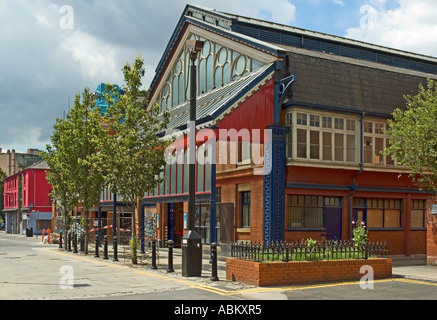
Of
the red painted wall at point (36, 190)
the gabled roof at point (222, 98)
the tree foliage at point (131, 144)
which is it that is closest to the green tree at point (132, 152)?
the tree foliage at point (131, 144)

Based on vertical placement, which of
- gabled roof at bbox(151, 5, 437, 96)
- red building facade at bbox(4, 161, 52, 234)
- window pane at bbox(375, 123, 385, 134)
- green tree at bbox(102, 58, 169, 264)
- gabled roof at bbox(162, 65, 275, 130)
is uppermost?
gabled roof at bbox(151, 5, 437, 96)

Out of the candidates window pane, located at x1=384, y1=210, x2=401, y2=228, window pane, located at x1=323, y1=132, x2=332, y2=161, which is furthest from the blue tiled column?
window pane, located at x1=384, y1=210, x2=401, y2=228

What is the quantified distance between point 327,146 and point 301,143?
61.5 inches

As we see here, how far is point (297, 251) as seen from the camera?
1612cm

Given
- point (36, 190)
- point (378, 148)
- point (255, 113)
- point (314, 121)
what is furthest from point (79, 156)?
point (36, 190)

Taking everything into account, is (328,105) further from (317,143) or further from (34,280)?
(34,280)

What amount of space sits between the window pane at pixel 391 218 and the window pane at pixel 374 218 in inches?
13.9

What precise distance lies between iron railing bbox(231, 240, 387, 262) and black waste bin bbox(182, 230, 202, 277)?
1290mm

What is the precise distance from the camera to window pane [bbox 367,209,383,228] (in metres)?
27.2

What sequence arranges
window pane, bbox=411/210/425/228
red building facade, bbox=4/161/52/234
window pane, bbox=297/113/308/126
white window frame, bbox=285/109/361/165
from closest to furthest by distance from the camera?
white window frame, bbox=285/109/361/165, window pane, bbox=297/113/308/126, window pane, bbox=411/210/425/228, red building facade, bbox=4/161/52/234

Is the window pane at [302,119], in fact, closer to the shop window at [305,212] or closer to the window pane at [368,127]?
the shop window at [305,212]

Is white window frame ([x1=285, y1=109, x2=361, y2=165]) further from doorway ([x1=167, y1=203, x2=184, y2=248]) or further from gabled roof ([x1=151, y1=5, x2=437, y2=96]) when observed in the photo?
doorway ([x1=167, y1=203, x2=184, y2=248])

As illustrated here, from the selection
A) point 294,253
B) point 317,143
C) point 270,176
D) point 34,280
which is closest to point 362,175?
point 317,143

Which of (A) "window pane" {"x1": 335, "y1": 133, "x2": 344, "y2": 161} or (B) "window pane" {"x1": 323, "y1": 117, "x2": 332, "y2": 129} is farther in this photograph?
(A) "window pane" {"x1": 335, "y1": 133, "x2": 344, "y2": 161}
